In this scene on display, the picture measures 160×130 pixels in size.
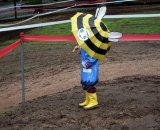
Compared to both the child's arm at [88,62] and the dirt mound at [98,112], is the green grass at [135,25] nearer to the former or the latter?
the dirt mound at [98,112]

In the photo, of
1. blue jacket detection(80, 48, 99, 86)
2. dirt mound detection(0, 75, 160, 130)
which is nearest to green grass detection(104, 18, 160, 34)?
dirt mound detection(0, 75, 160, 130)

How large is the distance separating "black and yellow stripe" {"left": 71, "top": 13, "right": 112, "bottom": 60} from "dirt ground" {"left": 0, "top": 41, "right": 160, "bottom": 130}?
1.12 meters

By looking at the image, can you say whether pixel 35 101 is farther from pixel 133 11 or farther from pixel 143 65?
pixel 133 11

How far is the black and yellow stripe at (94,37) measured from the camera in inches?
260

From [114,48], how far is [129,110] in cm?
634

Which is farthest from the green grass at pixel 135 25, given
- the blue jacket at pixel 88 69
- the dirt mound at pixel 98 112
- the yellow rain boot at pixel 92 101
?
the blue jacket at pixel 88 69

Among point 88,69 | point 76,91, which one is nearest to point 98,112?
point 88,69

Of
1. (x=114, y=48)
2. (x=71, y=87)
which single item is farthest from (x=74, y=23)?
(x=114, y=48)

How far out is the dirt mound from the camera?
253 inches

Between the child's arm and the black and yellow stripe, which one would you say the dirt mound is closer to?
the child's arm

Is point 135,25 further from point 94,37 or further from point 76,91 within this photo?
point 94,37

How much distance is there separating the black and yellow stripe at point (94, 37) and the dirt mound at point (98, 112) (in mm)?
1065

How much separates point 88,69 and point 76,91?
1.74 m

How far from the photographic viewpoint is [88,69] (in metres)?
6.86
